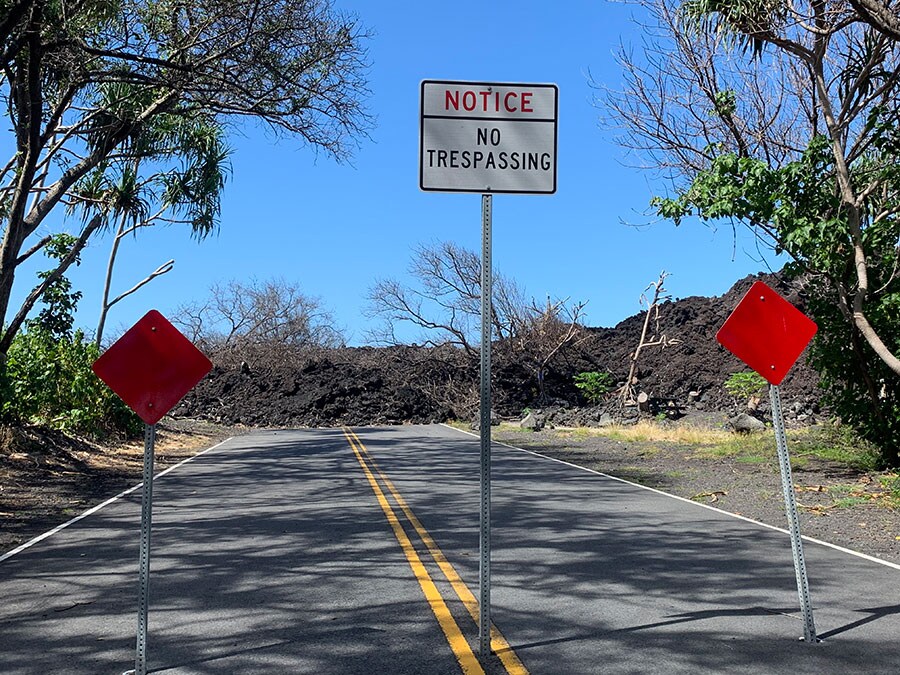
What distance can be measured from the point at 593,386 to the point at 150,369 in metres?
40.1

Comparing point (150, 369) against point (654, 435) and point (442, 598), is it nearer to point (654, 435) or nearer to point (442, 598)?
point (442, 598)

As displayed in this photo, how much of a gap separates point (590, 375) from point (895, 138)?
31.4m

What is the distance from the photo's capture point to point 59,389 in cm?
2262

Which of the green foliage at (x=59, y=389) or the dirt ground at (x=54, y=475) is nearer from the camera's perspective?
the dirt ground at (x=54, y=475)

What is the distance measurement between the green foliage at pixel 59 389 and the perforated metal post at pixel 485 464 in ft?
46.1

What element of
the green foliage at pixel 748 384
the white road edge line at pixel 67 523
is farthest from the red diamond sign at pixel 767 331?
the green foliage at pixel 748 384

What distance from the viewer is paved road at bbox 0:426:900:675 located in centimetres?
537

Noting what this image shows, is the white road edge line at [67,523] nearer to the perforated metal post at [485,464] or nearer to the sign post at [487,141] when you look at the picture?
the perforated metal post at [485,464]

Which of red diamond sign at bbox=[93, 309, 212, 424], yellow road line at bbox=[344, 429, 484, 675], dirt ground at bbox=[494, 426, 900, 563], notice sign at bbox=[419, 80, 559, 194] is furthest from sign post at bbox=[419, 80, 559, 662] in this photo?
dirt ground at bbox=[494, 426, 900, 563]

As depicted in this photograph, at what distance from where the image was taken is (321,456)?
2136 cm

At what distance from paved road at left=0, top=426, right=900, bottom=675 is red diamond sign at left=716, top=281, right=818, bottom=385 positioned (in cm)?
174

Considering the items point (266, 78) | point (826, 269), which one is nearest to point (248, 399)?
point (266, 78)

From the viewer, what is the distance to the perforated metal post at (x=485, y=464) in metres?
5.32

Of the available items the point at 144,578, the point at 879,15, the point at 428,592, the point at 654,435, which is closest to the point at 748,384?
the point at 654,435
